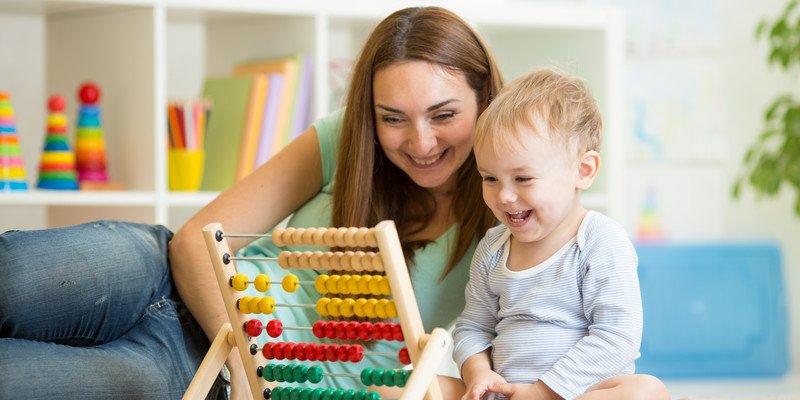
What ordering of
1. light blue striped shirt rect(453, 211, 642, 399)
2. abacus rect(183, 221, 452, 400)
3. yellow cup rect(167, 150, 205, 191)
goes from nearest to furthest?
1. abacus rect(183, 221, 452, 400)
2. light blue striped shirt rect(453, 211, 642, 399)
3. yellow cup rect(167, 150, 205, 191)

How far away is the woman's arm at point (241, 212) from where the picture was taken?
1.82 metres

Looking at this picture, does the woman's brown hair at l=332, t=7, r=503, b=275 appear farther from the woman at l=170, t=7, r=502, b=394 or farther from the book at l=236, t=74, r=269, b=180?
the book at l=236, t=74, r=269, b=180

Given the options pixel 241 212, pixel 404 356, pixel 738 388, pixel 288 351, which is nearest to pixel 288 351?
pixel 288 351

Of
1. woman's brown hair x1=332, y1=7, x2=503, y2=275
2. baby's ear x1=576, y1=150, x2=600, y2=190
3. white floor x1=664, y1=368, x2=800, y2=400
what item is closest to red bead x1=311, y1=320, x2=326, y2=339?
woman's brown hair x1=332, y1=7, x2=503, y2=275

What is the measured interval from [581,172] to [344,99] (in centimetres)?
63

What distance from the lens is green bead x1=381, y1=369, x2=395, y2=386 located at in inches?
57.4

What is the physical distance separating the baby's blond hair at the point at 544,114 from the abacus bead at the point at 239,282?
1.36ft

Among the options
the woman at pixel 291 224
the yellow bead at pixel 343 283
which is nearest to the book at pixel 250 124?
the woman at pixel 291 224

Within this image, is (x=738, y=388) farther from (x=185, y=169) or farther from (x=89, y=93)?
(x=89, y=93)

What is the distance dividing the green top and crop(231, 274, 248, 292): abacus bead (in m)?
0.29

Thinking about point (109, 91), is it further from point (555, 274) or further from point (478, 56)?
point (555, 274)

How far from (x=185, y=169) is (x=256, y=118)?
0.77 feet

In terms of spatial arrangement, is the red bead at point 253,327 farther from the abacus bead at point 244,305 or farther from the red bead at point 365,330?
the red bead at point 365,330

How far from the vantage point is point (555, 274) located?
Answer: 1.54 meters
